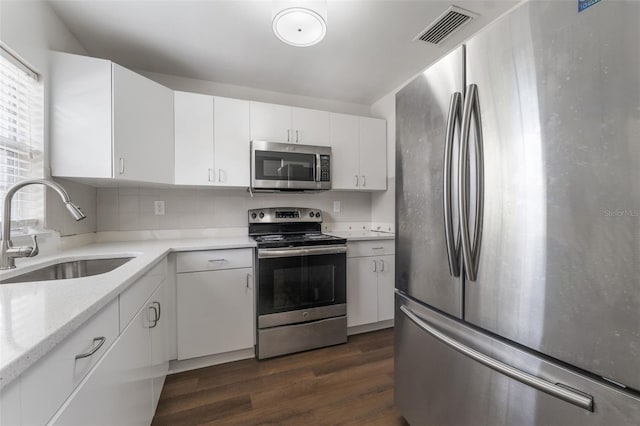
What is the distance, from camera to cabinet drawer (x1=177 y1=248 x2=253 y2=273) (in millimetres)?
1863

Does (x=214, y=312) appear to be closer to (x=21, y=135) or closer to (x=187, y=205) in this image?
(x=187, y=205)

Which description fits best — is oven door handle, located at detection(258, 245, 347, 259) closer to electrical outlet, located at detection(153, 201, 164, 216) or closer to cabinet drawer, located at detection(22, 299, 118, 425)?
electrical outlet, located at detection(153, 201, 164, 216)

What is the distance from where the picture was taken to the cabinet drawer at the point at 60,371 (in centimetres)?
49

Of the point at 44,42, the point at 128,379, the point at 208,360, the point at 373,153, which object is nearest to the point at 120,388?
the point at 128,379

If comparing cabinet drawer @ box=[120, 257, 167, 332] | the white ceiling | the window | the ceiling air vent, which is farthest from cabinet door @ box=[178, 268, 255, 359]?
the ceiling air vent

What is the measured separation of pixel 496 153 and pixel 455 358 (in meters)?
0.79

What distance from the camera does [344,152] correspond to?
2.63 meters

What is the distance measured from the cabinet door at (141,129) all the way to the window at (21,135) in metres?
0.36

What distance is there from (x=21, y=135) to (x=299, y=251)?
1.78 metres

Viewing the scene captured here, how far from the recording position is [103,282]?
35.4 inches

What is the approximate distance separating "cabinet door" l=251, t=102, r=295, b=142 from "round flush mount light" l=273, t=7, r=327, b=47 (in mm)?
966

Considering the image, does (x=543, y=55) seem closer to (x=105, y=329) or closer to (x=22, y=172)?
(x=105, y=329)

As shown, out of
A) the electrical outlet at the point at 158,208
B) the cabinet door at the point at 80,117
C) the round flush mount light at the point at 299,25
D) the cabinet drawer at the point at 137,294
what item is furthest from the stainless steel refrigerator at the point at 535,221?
the electrical outlet at the point at 158,208

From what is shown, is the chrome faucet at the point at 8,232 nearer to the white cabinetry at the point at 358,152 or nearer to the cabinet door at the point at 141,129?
the cabinet door at the point at 141,129
